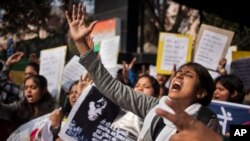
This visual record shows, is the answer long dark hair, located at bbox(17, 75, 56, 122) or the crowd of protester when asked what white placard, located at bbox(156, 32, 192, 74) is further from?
long dark hair, located at bbox(17, 75, 56, 122)

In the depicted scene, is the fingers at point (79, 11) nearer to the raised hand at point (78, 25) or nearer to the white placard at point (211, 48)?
the raised hand at point (78, 25)

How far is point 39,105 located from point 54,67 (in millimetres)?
1267

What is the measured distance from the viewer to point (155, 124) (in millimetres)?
3105

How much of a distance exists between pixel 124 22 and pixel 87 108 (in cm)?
810

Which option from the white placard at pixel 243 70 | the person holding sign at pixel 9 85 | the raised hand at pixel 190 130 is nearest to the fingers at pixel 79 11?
the raised hand at pixel 190 130

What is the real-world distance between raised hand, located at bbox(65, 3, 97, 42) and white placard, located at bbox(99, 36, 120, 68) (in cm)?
252

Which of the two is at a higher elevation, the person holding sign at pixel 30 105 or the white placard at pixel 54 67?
the person holding sign at pixel 30 105

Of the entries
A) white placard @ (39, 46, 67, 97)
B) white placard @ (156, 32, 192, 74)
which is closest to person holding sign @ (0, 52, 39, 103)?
white placard @ (39, 46, 67, 97)

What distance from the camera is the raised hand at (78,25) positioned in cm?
350

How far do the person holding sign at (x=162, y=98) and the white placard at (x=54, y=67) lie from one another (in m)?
2.28

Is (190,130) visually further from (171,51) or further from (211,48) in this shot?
(171,51)

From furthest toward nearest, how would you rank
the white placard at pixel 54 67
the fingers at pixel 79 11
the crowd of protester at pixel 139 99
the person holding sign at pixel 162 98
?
the white placard at pixel 54 67 < the fingers at pixel 79 11 < the person holding sign at pixel 162 98 < the crowd of protester at pixel 139 99

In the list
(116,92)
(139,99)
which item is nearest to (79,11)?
(116,92)

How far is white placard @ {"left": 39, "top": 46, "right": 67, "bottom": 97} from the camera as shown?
582 cm
